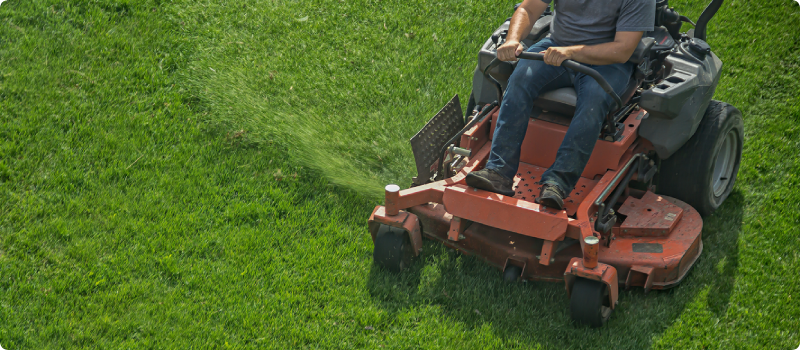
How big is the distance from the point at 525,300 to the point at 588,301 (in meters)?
0.47

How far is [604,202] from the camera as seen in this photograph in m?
4.75

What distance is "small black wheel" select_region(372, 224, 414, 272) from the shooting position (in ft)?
15.2

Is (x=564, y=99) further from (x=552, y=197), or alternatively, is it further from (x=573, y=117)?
(x=552, y=197)

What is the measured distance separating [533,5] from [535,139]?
0.90 meters

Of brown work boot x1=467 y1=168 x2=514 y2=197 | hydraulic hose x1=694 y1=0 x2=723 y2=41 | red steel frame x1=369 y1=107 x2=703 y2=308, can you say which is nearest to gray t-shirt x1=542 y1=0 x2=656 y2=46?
red steel frame x1=369 y1=107 x2=703 y2=308

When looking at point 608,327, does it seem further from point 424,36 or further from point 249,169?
point 424,36

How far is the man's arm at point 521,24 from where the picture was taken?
471 cm

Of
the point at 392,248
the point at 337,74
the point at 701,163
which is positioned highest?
the point at 701,163

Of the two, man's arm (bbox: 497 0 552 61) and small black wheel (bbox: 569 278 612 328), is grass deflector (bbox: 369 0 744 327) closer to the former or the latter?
small black wheel (bbox: 569 278 612 328)

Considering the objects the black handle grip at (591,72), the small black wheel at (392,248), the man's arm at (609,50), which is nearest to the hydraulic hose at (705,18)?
the man's arm at (609,50)

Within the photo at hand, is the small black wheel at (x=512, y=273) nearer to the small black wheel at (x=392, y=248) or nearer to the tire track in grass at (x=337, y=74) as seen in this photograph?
the small black wheel at (x=392, y=248)

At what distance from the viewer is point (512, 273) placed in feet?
15.1

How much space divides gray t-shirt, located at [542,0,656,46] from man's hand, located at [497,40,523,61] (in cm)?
41

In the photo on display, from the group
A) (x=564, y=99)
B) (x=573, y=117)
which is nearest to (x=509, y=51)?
(x=564, y=99)
